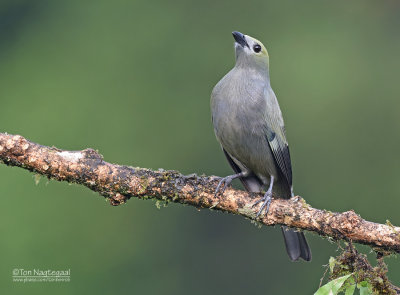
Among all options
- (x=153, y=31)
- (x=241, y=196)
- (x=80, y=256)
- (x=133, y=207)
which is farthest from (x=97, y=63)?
(x=241, y=196)

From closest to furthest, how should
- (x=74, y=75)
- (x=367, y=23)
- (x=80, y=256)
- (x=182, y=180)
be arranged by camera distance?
(x=182, y=180) → (x=80, y=256) → (x=74, y=75) → (x=367, y=23)

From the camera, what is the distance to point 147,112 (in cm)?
1091

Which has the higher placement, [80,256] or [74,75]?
[74,75]

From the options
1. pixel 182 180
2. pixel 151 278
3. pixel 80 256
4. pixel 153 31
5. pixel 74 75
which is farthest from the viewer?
pixel 153 31

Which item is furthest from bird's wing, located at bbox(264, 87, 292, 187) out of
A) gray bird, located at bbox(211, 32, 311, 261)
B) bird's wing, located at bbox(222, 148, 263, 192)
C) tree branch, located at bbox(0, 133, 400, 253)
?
tree branch, located at bbox(0, 133, 400, 253)

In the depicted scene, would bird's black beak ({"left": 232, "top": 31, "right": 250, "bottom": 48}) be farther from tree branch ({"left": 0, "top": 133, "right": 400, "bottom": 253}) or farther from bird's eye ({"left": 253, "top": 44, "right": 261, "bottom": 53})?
tree branch ({"left": 0, "top": 133, "right": 400, "bottom": 253})

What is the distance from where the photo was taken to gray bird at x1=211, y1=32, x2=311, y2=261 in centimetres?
542

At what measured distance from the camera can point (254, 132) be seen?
543cm

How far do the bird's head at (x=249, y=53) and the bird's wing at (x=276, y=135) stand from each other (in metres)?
0.30

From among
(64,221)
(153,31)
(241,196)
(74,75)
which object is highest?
(153,31)

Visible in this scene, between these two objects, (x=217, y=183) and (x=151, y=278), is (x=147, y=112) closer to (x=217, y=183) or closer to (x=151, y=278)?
(x=151, y=278)

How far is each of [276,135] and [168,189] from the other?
3.86 ft

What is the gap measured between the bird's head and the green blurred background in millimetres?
4333

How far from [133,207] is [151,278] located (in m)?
1.08
